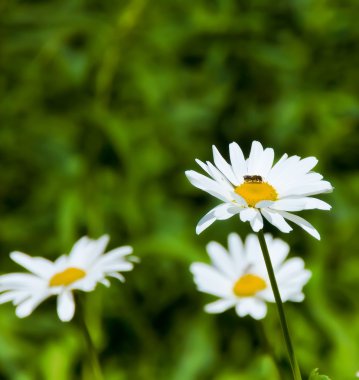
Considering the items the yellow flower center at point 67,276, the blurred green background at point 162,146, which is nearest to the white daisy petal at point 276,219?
the yellow flower center at point 67,276

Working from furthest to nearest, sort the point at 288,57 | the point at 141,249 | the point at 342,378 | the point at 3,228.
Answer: the point at 288,57 → the point at 3,228 → the point at 141,249 → the point at 342,378

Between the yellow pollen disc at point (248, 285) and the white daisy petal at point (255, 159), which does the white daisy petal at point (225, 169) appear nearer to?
the white daisy petal at point (255, 159)

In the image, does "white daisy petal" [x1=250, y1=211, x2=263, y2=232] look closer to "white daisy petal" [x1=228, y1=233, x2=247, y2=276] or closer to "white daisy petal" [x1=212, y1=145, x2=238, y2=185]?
"white daisy petal" [x1=212, y1=145, x2=238, y2=185]

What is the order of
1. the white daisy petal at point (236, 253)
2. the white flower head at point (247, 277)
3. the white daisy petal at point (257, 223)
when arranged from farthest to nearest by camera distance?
the white daisy petal at point (236, 253) < the white flower head at point (247, 277) < the white daisy petal at point (257, 223)

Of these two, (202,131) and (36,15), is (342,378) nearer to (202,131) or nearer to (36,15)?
(202,131)

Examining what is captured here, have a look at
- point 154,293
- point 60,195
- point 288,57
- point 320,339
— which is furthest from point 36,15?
point 320,339

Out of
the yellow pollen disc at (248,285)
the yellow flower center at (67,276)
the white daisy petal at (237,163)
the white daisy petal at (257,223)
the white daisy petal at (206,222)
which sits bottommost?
the white daisy petal at (257,223)

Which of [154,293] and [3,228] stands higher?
[3,228]

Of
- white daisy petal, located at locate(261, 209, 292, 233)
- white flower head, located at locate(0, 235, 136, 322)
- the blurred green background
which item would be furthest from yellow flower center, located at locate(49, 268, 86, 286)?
the blurred green background
